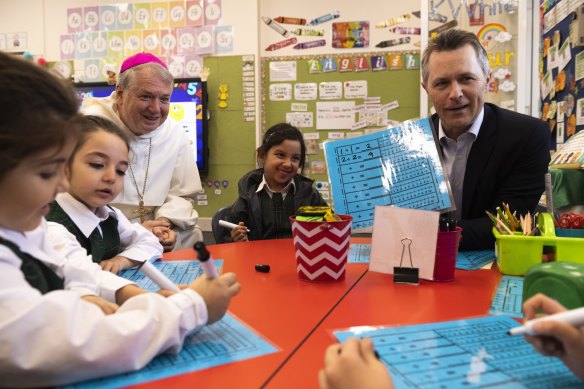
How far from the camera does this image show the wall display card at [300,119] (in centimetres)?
382

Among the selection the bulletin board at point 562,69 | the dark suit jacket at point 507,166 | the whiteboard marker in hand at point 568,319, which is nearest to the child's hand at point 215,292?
the whiteboard marker in hand at point 568,319

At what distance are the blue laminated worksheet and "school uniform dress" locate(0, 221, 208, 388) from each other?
65cm

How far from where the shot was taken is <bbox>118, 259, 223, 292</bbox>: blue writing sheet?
3.60 feet

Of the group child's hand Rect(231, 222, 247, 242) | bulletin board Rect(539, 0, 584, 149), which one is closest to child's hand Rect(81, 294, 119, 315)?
child's hand Rect(231, 222, 247, 242)

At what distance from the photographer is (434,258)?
1029mm

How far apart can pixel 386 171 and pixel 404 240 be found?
0.35m

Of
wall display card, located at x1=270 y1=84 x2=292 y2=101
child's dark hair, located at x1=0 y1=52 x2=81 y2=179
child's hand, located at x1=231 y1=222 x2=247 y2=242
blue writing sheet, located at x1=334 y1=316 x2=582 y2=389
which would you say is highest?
wall display card, located at x1=270 y1=84 x2=292 y2=101

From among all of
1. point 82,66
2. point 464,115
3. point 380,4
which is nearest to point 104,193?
point 464,115

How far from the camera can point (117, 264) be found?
119 cm

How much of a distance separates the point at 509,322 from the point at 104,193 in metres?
0.99

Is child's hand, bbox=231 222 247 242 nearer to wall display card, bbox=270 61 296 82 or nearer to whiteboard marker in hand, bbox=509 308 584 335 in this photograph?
whiteboard marker in hand, bbox=509 308 584 335

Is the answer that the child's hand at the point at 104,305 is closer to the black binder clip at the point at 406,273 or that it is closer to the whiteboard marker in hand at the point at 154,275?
the whiteboard marker in hand at the point at 154,275

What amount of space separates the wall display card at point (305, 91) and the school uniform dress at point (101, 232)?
2610mm

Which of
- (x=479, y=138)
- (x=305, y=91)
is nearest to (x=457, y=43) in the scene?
(x=479, y=138)
